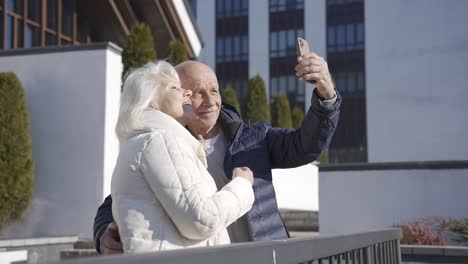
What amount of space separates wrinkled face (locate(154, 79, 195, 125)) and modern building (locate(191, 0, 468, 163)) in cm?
3575

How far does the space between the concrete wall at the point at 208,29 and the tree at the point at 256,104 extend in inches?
904

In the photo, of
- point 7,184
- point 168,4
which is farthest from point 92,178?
point 168,4

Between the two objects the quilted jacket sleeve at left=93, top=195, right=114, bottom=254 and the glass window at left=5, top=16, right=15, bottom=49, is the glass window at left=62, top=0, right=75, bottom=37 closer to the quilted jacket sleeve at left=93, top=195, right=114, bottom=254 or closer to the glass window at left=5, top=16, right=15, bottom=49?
the glass window at left=5, top=16, right=15, bottom=49

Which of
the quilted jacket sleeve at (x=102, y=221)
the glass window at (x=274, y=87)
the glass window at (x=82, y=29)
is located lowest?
the quilted jacket sleeve at (x=102, y=221)

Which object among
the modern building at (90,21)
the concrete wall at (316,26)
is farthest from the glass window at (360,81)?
the modern building at (90,21)

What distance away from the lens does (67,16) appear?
16.8 metres

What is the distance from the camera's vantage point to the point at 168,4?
1678cm

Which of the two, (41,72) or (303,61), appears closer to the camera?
(303,61)

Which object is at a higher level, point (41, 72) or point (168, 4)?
point (168, 4)

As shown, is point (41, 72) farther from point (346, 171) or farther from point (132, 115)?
point (132, 115)

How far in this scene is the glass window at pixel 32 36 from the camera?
15565 millimetres

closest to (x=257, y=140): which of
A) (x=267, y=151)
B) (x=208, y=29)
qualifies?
(x=267, y=151)

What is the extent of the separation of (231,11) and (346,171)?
33.7m

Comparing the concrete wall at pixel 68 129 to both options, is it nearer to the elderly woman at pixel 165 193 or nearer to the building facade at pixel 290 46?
the elderly woman at pixel 165 193
